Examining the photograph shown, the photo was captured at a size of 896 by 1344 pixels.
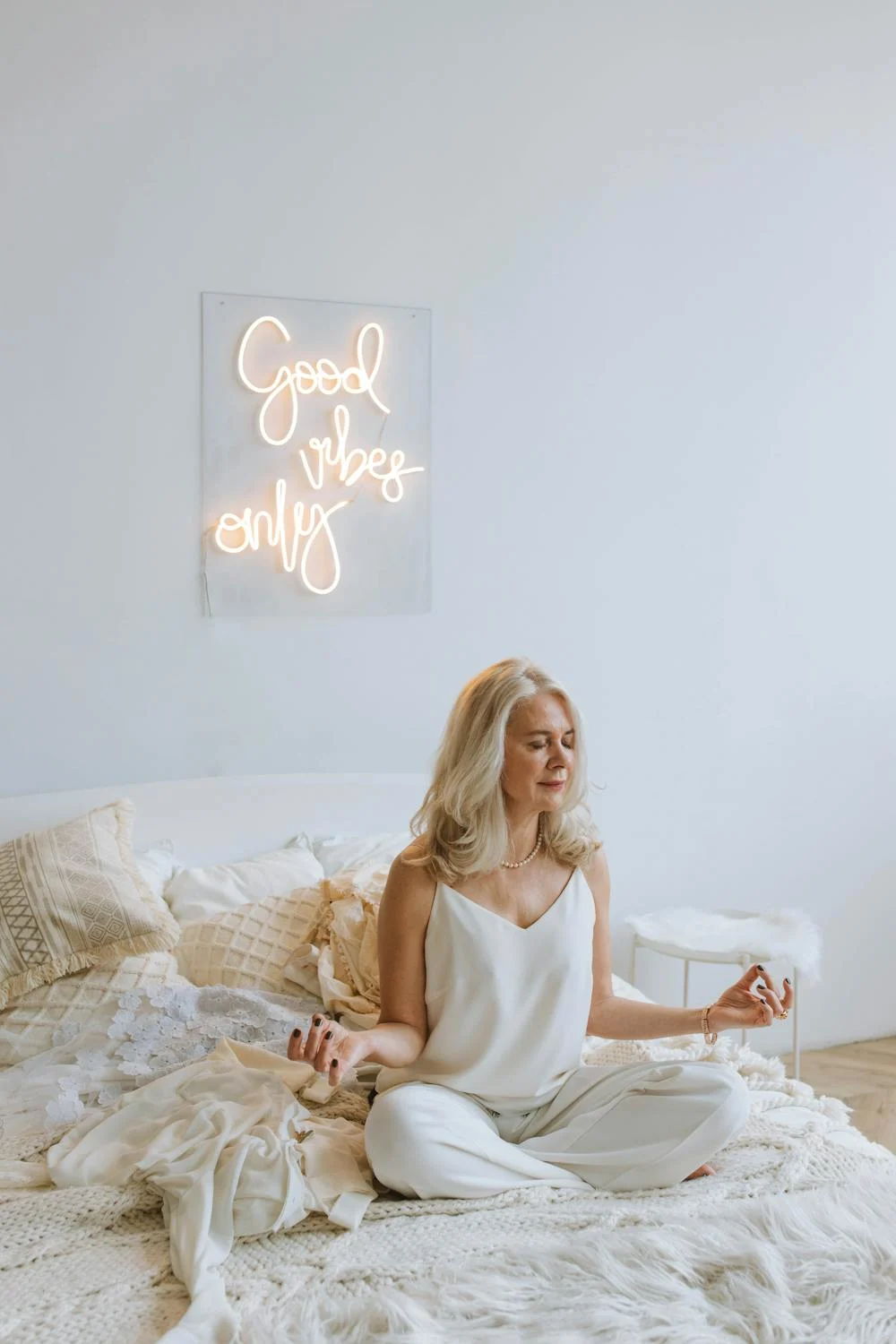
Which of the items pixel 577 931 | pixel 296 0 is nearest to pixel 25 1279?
pixel 577 931

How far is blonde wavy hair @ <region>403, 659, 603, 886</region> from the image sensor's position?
1.88 meters

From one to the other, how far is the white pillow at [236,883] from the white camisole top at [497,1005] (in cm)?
76

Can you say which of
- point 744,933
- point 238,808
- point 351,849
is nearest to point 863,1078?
point 744,933

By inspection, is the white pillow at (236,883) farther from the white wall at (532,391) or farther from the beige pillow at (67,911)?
the white wall at (532,391)

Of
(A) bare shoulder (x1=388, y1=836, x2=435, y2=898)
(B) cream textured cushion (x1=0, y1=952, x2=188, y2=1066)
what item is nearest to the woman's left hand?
(A) bare shoulder (x1=388, y1=836, x2=435, y2=898)

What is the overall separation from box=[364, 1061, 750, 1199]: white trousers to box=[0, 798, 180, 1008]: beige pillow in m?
0.73

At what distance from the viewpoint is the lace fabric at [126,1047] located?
190cm

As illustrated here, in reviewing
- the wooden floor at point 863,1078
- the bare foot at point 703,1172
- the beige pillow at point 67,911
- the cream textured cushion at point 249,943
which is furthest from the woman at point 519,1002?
the wooden floor at point 863,1078

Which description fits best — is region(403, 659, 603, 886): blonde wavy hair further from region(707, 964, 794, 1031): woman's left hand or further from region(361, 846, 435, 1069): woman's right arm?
region(707, 964, 794, 1031): woman's left hand

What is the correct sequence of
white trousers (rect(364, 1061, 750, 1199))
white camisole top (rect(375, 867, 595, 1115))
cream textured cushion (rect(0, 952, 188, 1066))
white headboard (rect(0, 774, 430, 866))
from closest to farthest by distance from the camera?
white trousers (rect(364, 1061, 750, 1199)), white camisole top (rect(375, 867, 595, 1115)), cream textured cushion (rect(0, 952, 188, 1066)), white headboard (rect(0, 774, 430, 866))

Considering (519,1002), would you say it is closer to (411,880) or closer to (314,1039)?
(411,880)

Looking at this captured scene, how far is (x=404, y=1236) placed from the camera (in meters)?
1.58

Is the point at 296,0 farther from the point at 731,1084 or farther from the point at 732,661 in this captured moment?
the point at 731,1084

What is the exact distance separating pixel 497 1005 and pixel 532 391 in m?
1.78
